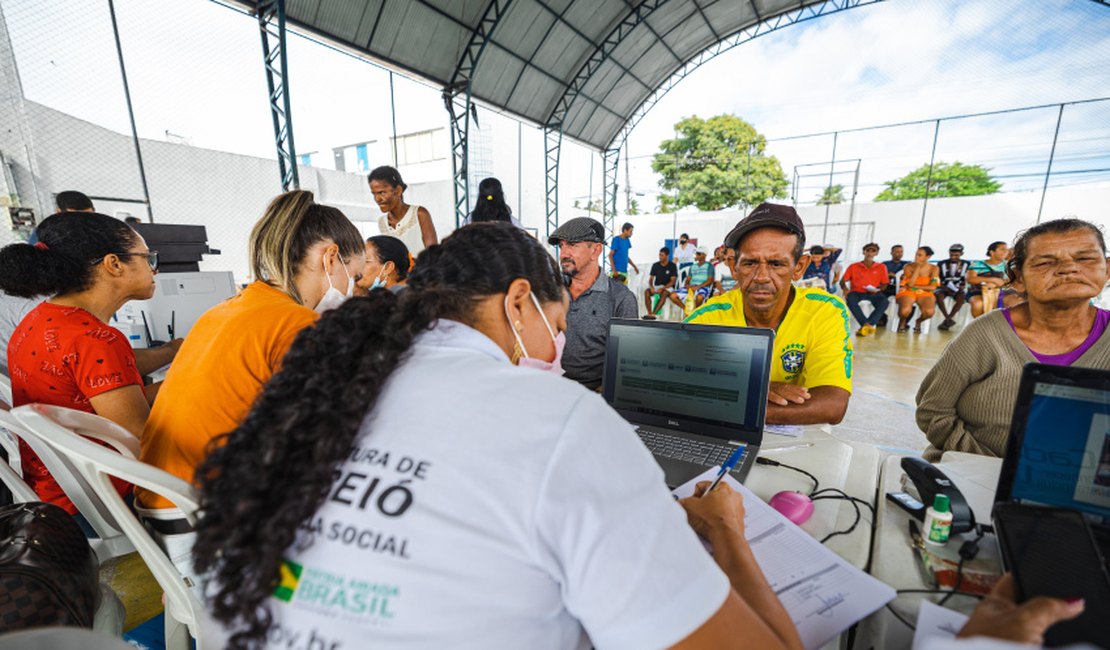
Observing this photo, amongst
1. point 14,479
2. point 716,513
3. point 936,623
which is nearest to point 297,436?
point 716,513

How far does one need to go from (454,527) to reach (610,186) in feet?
52.0

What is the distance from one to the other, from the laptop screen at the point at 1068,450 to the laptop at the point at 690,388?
539 millimetres

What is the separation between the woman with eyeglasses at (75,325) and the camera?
1.41 m

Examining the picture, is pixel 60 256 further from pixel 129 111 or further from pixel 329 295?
pixel 129 111

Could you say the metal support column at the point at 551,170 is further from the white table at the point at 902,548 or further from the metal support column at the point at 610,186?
the white table at the point at 902,548

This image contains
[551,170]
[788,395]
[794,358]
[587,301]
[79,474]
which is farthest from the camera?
[551,170]

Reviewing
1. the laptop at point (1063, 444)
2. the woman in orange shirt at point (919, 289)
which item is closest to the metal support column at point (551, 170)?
the woman in orange shirt at point (919, 289)

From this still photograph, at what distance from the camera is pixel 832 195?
11016 mm

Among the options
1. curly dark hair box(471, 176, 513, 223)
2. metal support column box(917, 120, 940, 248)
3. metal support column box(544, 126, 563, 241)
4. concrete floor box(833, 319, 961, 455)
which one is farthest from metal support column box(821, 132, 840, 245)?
curly dark hair box(471, 176, 513, 223)

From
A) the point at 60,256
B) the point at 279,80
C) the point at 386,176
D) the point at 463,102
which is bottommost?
the point at 60,256

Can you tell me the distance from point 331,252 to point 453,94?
27.6 feet

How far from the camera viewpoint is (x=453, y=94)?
884cm

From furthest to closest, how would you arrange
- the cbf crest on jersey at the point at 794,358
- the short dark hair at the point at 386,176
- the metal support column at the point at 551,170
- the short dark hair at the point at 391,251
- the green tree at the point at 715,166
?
the green tree at the point at 715,166 → the metal support column at the point at 551,170 → the short dark hair at the point at 386,176 → the short dark hair at the point at 391,251 → the cbf crest on jersey at the point at 794,358

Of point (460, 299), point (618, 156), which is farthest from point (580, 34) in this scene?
point (460, 299)
